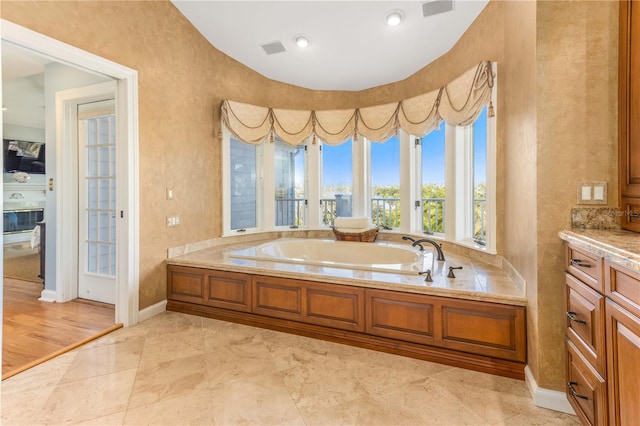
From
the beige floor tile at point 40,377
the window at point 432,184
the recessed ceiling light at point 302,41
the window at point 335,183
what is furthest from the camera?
the window at point 335,183

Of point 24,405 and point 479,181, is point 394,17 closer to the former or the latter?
point 479,181

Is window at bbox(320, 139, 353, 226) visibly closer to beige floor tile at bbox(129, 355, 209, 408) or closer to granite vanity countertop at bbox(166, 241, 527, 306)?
granite vanity countertop at bbox(166, 241, 527, 306)

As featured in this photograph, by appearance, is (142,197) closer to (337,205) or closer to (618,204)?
(337,205)

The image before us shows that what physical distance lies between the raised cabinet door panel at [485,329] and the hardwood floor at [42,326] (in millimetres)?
2734

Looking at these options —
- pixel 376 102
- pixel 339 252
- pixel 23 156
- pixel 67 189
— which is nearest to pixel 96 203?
pixel 67 189

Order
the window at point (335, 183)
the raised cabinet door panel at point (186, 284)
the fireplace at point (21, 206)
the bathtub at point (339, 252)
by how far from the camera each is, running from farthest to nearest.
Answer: the fireplace at point (21, 206), the window at point (335, 183), the bathtub at point (339, 252), the raised cabinet door panel at point (186, 284)

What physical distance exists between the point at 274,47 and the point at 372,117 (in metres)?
1.45

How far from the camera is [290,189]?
454 centimetres

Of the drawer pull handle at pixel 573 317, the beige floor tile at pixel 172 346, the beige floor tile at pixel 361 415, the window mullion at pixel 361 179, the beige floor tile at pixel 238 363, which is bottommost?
the beige floor tile at pixel 361 415

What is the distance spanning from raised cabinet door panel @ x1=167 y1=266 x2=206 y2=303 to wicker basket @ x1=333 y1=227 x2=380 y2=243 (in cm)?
171

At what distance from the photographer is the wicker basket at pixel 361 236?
3801mm

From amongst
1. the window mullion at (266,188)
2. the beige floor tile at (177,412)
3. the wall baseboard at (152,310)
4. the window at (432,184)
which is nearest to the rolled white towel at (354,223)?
the window at (432,184)

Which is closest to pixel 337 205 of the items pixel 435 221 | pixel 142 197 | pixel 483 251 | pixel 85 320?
pixel 435 221

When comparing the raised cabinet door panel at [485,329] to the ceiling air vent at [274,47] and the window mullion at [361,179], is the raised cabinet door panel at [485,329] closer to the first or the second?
the window mullion at [361,179]
